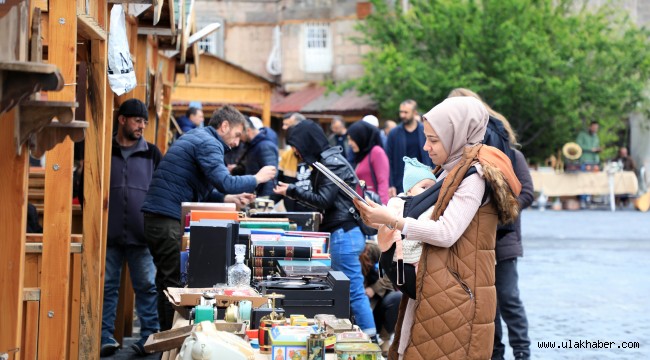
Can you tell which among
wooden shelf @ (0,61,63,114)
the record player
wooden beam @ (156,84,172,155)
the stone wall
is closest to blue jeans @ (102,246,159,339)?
the record player

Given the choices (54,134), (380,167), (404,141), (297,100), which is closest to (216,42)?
(297,100)

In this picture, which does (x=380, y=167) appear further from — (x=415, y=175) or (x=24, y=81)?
(x=24, y=81)

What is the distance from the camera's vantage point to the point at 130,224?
30.9 feet

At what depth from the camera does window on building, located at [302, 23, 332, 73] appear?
148 ft

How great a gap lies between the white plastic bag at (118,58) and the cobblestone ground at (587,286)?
389cm

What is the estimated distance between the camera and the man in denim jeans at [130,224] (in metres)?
9.34

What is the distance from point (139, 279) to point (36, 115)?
512 cm

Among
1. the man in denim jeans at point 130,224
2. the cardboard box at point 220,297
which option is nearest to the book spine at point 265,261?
the cardboard box at point 220,297

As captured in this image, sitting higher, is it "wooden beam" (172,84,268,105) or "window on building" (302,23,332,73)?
"window on building" (302,23,332,73)

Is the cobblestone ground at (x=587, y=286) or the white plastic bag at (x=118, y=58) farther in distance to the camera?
the cobblestone ground at (x=587, y=286)

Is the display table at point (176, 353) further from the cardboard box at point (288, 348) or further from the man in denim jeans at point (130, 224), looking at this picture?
the man in denim jeans at point (130, 224)

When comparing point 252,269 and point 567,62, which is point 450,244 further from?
point 567,62

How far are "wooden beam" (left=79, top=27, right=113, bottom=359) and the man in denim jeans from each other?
1874 millimetres

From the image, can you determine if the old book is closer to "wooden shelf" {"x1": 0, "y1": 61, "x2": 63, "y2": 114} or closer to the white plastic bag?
the white plastic bag
